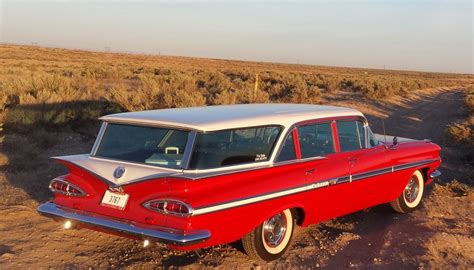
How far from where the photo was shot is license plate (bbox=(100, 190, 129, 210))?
4.66 m

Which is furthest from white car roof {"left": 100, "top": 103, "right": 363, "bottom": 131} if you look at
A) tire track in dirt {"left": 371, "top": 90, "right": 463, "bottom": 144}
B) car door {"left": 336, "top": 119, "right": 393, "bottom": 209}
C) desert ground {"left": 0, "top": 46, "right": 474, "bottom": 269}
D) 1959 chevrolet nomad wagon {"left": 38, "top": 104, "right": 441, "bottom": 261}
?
tire track in dirt {"left": 371, "top": 90, "right": 463, "bottom": 144}

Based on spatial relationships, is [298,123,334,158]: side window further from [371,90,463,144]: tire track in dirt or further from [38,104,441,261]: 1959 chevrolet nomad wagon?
[371,90,463,144]: tire track in dirt

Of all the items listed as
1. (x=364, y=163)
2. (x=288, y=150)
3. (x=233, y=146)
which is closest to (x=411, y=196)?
(x=364, y=163)

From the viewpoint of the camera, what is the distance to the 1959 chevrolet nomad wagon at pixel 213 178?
4.46 metres

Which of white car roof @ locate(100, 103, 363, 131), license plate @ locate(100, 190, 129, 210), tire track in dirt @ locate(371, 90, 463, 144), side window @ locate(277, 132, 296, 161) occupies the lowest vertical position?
tire track in dirt @ locate(371, 90, 463, 144)

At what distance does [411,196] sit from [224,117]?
3.59 meters

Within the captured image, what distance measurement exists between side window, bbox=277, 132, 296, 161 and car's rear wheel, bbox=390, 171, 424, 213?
8.03 feet

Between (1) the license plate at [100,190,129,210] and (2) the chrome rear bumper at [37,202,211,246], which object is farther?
(1) the license plate at [100,190,129,210]

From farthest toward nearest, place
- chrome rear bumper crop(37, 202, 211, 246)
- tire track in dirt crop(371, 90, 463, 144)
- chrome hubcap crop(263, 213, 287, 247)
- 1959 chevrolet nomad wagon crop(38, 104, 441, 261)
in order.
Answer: tire track in dirt crop(371, 90, 463, 144) → chrome hubcap crop(263, 213, 287, 247) → 1959 chevrolet nomad wagon crop(38, 104, 441, 261) → chrome rear bumper crop(37, 202, 211, 246)

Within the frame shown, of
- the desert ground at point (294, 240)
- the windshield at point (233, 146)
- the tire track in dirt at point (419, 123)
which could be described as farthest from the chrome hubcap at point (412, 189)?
the tire track in dirt at point (419, 123)

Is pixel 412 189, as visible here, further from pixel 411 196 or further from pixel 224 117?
pixel 224 117

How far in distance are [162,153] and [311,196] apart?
1569 millimetres

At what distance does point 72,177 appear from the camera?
16.8 ft

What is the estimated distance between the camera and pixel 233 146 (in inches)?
195
